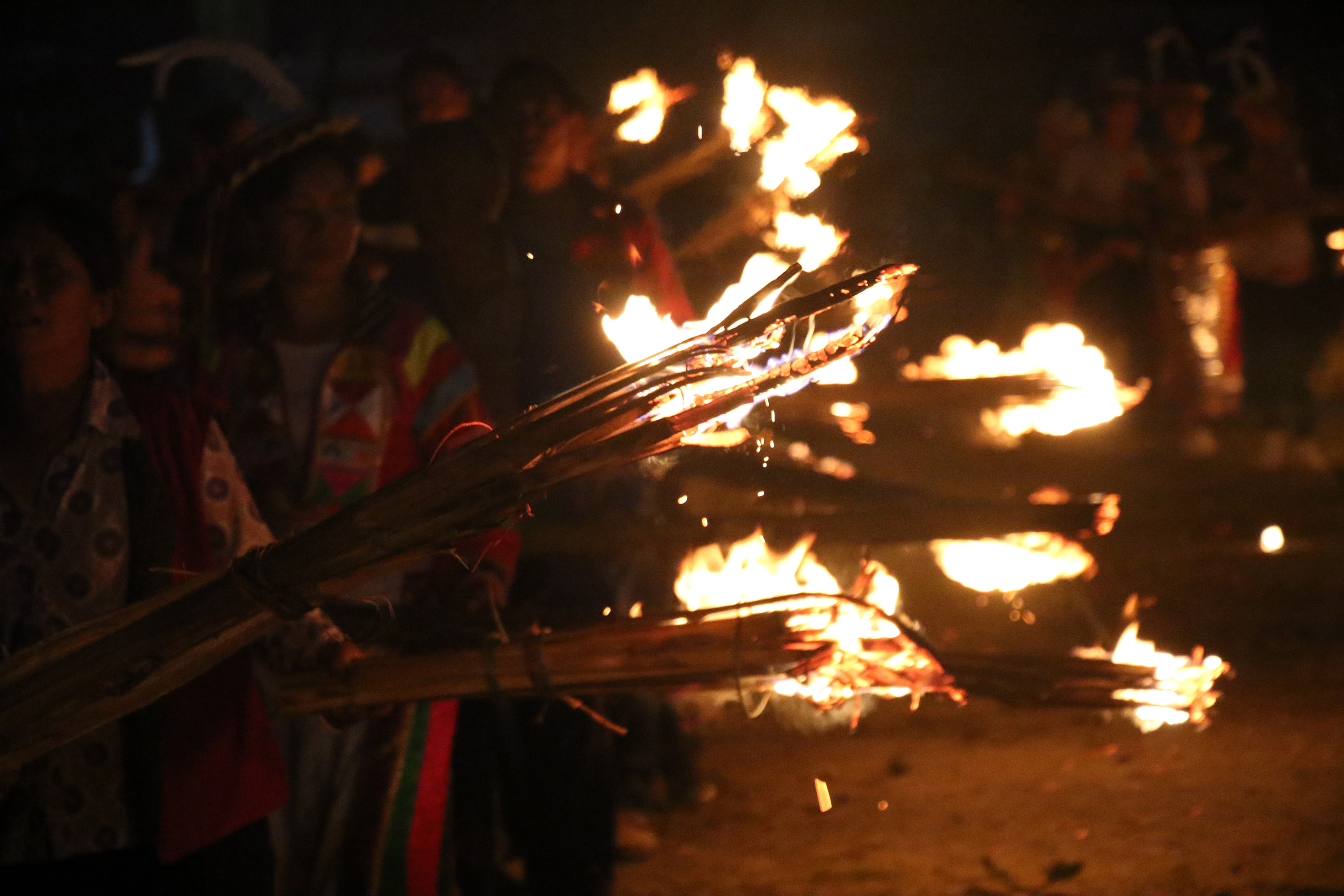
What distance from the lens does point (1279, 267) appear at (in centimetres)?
995

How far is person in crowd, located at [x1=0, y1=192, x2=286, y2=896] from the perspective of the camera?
8.40 ft

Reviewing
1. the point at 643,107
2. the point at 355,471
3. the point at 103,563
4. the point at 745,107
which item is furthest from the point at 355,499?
the point at 643,107

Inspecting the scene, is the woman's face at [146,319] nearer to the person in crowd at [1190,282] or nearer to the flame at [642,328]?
the flame at [642,328]

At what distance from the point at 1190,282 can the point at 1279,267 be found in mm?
834

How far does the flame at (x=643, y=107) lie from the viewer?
6984 millimetres

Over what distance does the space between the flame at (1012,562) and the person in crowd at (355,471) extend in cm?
214

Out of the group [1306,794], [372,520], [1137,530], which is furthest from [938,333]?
[372,520]

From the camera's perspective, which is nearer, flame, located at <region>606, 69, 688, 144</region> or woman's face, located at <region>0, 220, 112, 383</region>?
woman's face, located at <region>0, 220, 112, 383</region>

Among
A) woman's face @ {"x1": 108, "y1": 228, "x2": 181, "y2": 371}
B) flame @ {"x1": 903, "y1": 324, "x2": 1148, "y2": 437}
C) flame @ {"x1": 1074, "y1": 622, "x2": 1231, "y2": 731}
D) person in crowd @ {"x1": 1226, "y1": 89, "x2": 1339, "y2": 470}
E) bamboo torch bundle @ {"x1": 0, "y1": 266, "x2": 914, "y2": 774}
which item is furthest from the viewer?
A: person in crowd @ {"x1": 1226, "y1": 89, "x2": 1339, "y2": 470}

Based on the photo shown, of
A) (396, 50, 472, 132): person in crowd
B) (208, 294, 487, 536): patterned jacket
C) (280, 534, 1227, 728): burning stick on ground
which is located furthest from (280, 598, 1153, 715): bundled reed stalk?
(396, 50, 472, 132): person in crowd

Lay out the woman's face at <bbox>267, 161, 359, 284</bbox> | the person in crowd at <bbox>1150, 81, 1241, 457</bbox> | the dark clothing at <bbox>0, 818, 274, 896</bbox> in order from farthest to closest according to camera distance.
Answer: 1. the person in crowd at <bbox>1150, 81, 1241, 457</bbox>
2. the woman's face at <bbox>267, 161, 359, 284</bbox>
3. the dark clothing at <bbox>0, 818, 274, 896</bbox>

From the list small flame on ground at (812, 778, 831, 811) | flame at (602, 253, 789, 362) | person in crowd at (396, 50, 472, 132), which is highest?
person in crowd at (396, 50, 472, 132)

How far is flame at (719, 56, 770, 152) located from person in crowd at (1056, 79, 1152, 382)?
398 cm

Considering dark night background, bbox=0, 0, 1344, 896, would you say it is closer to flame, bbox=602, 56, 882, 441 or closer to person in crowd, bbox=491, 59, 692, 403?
flame, bbox=602, 56, 882, 441
